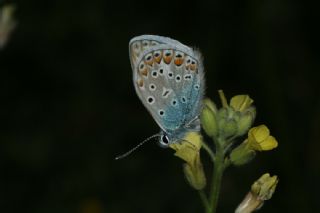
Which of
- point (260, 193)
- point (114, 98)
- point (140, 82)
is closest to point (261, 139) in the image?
point (260, 193)

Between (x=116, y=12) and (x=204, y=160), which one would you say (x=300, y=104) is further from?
(x=116, y=12)

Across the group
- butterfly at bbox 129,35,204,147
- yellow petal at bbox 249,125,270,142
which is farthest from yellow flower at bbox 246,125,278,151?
butterfly at bbox 129,35,204,147

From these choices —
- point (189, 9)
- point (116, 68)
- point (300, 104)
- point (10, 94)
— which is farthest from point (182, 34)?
point (10, 94)

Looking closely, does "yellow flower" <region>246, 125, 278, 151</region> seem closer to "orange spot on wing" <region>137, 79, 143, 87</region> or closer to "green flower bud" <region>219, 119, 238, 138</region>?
"green flower bud" <region>219, 119, 238, 138</region>

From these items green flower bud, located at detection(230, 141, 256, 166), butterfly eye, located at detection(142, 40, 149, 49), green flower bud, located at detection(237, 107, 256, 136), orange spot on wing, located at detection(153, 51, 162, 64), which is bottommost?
green flower bud, located at detection(230, 141, 256, 166)

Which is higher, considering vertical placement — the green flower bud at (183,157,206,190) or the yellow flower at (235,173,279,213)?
the green flower bud at (183,157,206,190)

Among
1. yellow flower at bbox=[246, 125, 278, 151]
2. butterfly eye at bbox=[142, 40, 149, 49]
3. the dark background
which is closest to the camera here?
yellow flower at bbox=[246, 125, 278, 151]

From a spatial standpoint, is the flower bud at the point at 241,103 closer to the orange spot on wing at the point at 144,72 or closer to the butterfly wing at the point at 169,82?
the butterfly wing at the point at 169,82

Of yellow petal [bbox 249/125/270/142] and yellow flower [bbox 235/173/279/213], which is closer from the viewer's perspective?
yellow petal [bbox 249/125/270/142]
